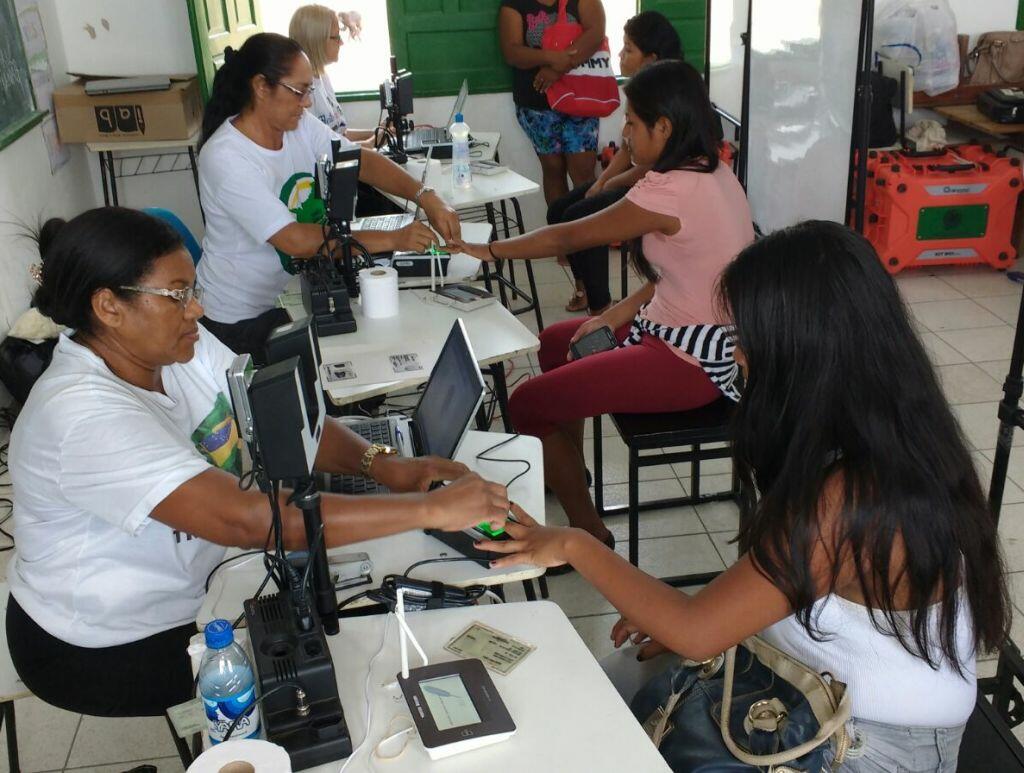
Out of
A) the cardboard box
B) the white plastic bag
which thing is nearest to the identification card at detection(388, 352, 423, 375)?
the cardboard box

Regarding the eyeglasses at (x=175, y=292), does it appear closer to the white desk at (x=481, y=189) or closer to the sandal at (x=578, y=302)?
the white desk at (x=481, y=189)

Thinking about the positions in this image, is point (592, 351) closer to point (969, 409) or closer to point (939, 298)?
point (969, 409)

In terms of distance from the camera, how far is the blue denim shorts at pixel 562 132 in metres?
5.56

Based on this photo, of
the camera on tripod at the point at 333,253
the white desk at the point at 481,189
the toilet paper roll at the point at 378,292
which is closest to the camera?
the camera on tripod at the point at 333,253

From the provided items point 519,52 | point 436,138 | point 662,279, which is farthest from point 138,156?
point 662,279

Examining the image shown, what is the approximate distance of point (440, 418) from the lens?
1.98 meters

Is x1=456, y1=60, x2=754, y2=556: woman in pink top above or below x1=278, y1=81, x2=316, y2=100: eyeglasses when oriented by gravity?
below

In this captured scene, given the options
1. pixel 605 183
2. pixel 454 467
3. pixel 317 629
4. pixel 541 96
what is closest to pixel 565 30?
pixel 541 96

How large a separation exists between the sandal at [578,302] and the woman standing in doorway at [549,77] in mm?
743

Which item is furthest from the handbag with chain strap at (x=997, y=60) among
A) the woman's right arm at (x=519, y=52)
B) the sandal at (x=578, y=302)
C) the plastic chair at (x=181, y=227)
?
the plastic chair at (x=181, y=227)

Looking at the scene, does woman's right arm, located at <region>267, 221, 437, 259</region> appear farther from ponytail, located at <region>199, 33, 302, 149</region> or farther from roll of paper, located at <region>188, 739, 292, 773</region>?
roll of paper, located at <region>188, 739, 292, 773</region>

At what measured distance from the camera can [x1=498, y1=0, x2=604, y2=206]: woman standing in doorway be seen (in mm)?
5332

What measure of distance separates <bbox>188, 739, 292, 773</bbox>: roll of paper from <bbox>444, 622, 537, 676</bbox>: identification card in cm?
39

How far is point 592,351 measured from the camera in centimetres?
284
